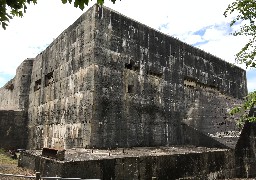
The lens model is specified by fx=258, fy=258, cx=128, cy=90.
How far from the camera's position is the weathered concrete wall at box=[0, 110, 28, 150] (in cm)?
1456

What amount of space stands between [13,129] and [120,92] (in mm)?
7915

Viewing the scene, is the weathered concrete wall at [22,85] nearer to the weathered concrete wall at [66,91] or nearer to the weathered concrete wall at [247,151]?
the weathered concrete wall at [66,91]

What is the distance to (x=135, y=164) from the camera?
25.1 feet

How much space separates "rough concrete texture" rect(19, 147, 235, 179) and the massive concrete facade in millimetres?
1462

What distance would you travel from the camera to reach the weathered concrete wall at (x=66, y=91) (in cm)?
1024

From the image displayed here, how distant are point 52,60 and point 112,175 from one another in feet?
26.9

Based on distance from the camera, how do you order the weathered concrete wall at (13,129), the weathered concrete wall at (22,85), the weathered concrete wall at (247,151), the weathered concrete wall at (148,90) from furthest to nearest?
the weathered concrete wall at (22,85) → the weathered concrete wall at (13,129) → the weathered concrete wall at (247,151) → the weathered concrete wall at (148,90)

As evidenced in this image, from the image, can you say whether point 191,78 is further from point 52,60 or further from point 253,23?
point 52,60

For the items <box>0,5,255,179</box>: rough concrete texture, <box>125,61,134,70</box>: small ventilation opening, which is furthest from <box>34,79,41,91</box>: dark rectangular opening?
<box>125,61,134,70</box>: small ventilation opening

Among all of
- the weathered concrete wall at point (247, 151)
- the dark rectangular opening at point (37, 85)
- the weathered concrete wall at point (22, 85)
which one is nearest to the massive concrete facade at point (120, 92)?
the dark rectangular opening at point (37, 85)

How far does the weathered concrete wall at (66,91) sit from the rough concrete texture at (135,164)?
1.93m

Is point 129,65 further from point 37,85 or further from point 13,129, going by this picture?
point 13,129

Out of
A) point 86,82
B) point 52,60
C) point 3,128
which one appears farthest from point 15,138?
point 86,82

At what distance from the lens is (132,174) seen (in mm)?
7578
